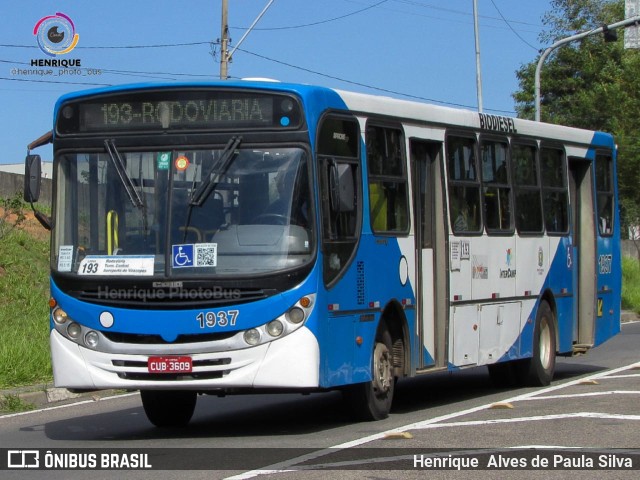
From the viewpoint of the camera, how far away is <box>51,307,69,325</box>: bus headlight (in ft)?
37.0

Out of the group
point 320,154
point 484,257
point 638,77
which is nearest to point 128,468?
point 320,154

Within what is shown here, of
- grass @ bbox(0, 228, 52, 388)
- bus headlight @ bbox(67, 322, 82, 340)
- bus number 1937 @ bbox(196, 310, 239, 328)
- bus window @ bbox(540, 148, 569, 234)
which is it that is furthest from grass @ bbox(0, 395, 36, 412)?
bus window @ bbox(540, 148, 569, 234)

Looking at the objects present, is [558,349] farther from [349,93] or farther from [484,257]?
[349,93]

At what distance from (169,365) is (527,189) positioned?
630 cm

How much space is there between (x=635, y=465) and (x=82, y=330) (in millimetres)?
4764

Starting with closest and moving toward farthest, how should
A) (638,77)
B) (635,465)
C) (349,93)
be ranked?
(635,465) < (349,93) < (638,77)

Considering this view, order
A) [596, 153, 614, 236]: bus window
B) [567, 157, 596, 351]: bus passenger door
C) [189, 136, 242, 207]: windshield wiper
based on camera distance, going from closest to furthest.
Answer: [189, 136, 242, 207]: windshield wiper, [567, 157, 596, 351]: bus passenger door, [596, 153, 614, 236]: bus window

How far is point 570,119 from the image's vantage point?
44.8 meters

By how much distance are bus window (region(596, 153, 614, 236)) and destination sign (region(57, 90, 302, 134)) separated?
7785mm

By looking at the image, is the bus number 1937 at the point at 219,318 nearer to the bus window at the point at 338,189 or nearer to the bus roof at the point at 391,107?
the bus window at the point at 338,189

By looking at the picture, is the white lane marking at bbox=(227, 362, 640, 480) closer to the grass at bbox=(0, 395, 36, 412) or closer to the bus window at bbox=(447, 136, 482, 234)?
the bus window at bbox=(447, 136, 482, 234)

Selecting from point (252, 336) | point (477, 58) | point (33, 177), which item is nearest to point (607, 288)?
point (252, 336)

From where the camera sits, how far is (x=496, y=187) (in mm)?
14773

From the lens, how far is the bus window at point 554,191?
1611 cm
